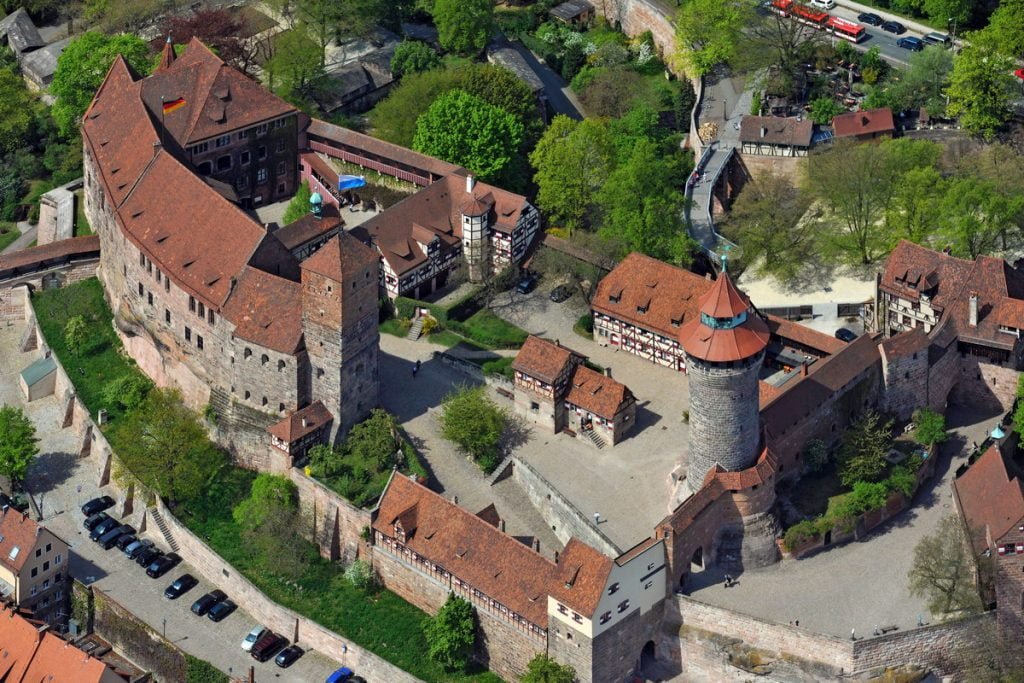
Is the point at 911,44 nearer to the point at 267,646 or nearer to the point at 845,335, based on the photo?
the point at 845,335

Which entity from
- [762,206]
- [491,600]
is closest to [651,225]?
[762,206]

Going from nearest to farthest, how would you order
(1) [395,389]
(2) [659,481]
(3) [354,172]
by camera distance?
1. (2) [659,481]
2. (1) [395,389]
3. (3) [354,172]

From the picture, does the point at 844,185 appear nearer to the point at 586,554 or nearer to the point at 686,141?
the point at 686,141

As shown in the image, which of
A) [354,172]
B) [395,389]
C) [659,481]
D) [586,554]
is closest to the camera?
[586,554]

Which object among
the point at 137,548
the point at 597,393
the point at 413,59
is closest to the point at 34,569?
the point at 137,548

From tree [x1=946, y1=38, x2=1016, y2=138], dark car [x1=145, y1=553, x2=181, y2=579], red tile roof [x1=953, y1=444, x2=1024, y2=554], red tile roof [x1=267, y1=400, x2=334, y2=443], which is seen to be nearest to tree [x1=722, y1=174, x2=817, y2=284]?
tree [x1=946, y1=38, x2=1016, y2=138]

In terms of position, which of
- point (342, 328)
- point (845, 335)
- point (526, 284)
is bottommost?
point (845, 335)

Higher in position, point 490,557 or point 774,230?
point 774,230
